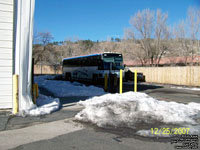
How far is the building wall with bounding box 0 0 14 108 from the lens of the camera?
7.64 meters

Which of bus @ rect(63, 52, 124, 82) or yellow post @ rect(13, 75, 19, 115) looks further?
bus @ rect(63, 52, 124, 82)

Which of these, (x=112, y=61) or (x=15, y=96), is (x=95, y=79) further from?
(x=15, y=96)

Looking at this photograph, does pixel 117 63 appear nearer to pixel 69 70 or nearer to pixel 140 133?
pixel 69 70

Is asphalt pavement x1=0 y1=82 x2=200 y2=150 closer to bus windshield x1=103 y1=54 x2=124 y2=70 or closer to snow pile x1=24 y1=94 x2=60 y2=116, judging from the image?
snow pile x1=24 y1=94 x2=60 y2=116

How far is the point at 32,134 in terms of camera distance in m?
5.31

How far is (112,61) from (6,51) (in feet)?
56.7

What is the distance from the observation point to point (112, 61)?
79.6 feet

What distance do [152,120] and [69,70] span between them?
28155mm

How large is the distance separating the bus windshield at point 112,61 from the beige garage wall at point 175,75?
6.26 metres

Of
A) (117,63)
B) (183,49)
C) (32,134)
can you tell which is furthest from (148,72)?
(32,134)
